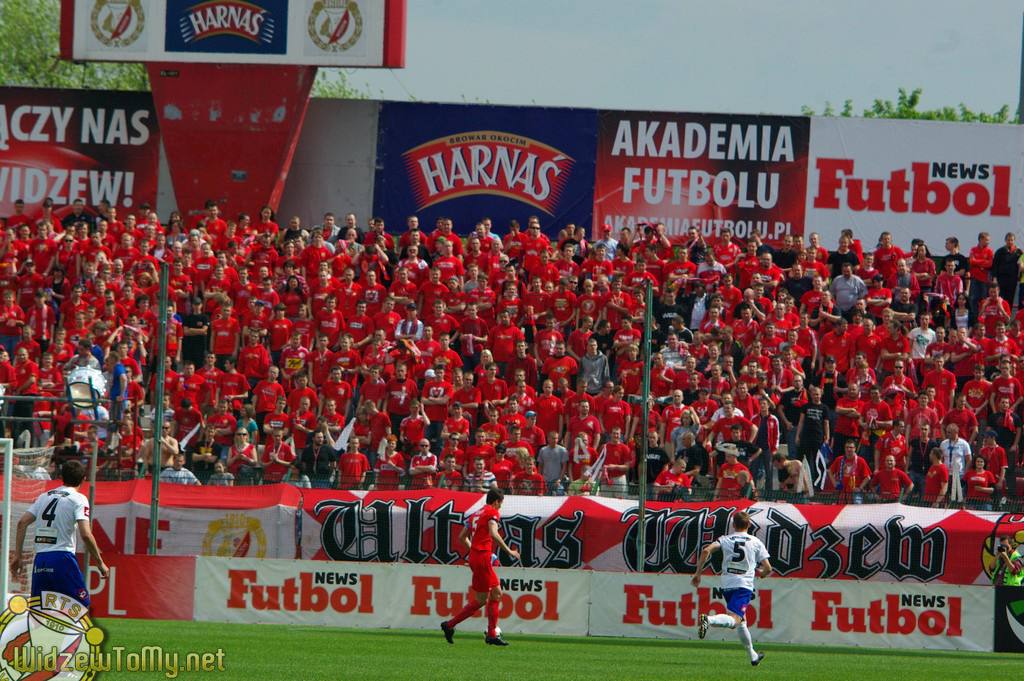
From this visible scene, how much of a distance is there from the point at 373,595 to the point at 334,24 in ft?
46.3

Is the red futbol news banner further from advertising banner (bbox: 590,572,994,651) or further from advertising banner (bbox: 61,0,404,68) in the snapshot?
advertising banner (bbox: 61,0,404,68)

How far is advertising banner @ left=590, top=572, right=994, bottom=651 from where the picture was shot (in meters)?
18.1

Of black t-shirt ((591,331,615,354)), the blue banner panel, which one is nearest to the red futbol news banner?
black t-shirt ((591,331,615,354))

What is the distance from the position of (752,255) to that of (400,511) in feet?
29.2

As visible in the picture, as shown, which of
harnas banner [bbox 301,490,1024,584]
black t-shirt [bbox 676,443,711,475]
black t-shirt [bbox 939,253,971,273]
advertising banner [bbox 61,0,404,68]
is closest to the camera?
harnas banner [bbox 301,490,1024,584]

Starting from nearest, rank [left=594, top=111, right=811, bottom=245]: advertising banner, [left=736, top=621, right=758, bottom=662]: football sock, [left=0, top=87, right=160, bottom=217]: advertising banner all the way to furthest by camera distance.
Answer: [left=736, top=621, right=758, bottom=662]: football sock
[left=594, top=111, right=811, bottom=245]: advertising banner
[left=0, top=87, right=160, bottom=217]: advertising banner

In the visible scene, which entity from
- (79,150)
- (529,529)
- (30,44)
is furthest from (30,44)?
(529,529)

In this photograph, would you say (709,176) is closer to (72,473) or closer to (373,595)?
(373,595)

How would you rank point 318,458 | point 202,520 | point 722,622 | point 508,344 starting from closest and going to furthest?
point 722,622, point 202,520, point 318,458, point 508,344

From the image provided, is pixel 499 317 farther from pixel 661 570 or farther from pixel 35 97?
pixel 35 97

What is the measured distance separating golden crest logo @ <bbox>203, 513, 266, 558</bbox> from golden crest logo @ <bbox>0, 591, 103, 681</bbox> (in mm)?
9753

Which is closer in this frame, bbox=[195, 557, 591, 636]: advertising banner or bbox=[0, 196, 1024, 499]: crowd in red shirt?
bbox=[195, 557, 591, 636]: advertising banner

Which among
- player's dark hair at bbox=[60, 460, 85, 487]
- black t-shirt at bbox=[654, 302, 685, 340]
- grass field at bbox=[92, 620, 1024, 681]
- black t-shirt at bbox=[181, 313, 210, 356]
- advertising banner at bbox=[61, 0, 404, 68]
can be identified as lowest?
grass field at bbox=[92, 620, 1024, 681]

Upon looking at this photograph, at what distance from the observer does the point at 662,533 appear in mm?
20156
